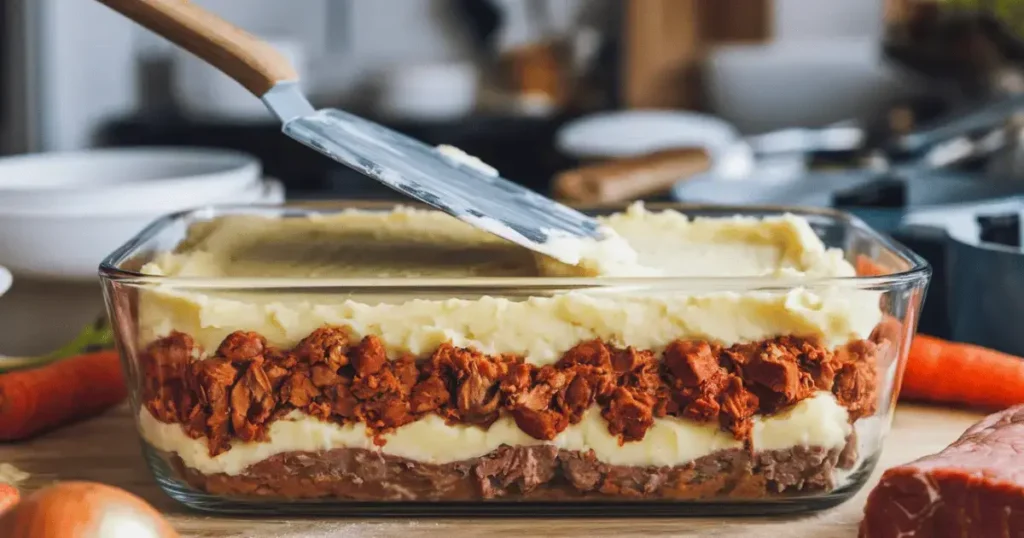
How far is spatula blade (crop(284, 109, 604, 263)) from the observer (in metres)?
0.90

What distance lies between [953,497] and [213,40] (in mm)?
746

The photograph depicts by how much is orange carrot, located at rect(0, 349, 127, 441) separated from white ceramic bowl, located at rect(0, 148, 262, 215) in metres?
0.21

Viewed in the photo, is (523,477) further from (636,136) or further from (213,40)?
(636,136)

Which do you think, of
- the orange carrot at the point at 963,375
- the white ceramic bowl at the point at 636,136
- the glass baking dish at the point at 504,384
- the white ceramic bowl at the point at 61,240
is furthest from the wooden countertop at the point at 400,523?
the white ceramic bowl at the point at 636,136

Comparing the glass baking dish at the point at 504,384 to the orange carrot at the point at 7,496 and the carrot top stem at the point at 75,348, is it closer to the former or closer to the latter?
the orange carrot at the point at 7,496

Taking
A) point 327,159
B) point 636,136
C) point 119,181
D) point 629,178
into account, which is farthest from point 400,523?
point 327,159

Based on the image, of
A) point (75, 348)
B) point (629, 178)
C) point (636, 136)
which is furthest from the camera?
point (636, 136)

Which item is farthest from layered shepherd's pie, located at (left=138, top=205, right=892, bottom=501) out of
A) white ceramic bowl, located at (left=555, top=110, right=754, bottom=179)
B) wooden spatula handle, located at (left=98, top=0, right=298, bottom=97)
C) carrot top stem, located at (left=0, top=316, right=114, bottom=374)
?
white ceramic bowl, located at (left=555, top=110, right=754, bottom=179)

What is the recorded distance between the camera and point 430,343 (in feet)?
2.81

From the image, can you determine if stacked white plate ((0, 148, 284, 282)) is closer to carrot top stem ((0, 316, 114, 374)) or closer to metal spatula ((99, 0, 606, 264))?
carrot top stem ((0, 316, 114, 374))

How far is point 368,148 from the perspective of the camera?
0.96 m

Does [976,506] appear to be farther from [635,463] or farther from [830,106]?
[830,106]

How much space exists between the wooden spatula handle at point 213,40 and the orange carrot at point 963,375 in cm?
74

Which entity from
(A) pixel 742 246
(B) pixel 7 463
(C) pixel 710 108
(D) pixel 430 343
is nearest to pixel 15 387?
(B) pixel 7 463
